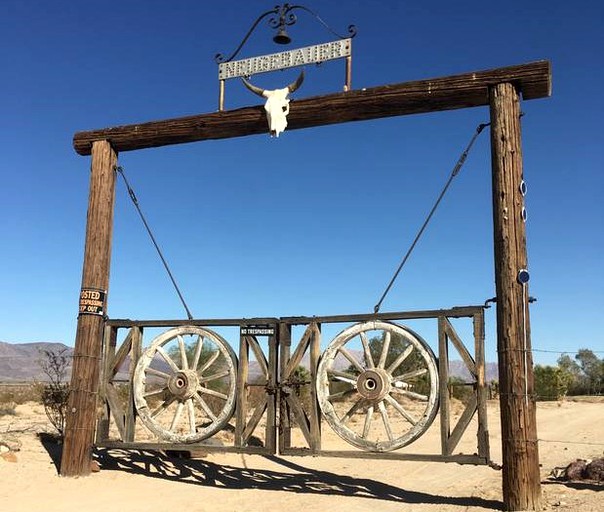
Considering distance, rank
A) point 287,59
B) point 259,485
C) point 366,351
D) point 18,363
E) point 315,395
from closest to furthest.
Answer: point 366,351, point 315,395, point 287,59, point 259,485, point 18,363

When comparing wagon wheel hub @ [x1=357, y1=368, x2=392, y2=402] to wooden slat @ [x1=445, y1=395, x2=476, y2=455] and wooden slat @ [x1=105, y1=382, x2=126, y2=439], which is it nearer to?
wooden slat @ [x1=445, y1=395, x2=476, y2=455]

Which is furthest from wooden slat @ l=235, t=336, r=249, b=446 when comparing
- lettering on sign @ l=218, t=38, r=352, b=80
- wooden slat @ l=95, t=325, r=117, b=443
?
lettering on sign @ l=218, t=38, r=352, b=80

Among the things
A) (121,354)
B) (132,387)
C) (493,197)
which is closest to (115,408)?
(132,387)

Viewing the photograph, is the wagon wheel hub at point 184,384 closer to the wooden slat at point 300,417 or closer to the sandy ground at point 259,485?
the sandy ground at point 259,485

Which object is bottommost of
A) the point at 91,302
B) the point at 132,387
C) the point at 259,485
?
the point at 259,485

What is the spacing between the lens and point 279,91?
8422 millimetres

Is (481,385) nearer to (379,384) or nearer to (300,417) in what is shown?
(379,384)

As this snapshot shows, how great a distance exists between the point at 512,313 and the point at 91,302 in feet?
18.9

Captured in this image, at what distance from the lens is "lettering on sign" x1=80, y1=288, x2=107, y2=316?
8.95 m

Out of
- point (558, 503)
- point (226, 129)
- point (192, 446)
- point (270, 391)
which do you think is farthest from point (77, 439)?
point (558, 503)

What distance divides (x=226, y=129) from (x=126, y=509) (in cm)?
508

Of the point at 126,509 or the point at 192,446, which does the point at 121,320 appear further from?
the point at 126,509

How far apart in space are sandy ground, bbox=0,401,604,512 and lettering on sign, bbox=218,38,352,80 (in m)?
5.63

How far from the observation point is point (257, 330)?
28.0 ft
